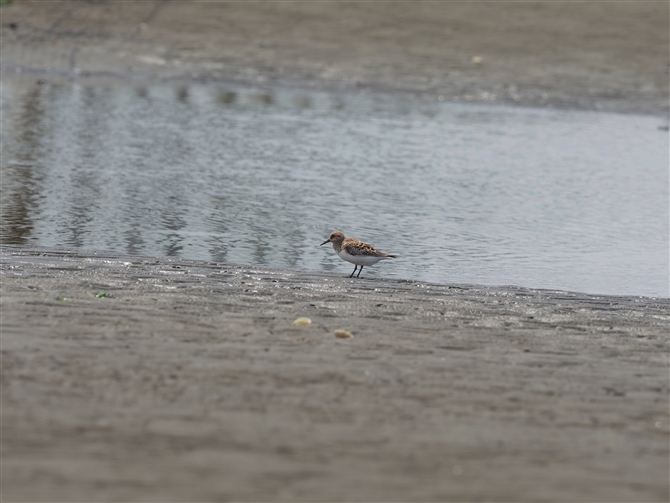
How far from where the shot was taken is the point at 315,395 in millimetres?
6223

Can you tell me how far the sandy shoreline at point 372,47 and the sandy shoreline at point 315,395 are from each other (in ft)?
58.7

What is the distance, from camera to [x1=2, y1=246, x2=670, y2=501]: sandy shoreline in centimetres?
514

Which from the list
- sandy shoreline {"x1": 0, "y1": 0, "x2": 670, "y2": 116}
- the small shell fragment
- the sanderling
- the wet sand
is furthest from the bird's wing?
sandy shoreline {"x1": 0, "y1": 0, "x2": 670, "y2": 116}

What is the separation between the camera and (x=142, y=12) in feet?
95.4

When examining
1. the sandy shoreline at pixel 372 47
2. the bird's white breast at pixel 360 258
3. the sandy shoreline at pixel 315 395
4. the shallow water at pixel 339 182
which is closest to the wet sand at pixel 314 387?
the sandy shoreline at pixel 315 395

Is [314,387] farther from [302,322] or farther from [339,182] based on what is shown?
[339,182]

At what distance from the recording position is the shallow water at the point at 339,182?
464 inches

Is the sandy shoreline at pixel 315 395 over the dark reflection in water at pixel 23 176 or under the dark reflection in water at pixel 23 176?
over

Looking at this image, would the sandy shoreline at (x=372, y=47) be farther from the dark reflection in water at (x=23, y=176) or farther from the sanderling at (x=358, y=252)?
the sanderling at (x=358, y=252)

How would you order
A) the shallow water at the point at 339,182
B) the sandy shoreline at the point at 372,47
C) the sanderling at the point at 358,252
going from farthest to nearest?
the sandy shoreline at the point at 372,47
the shallow water at the point at 339,182
the sanderling at the point at 358,252

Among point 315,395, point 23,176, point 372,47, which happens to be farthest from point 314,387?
point 372,47

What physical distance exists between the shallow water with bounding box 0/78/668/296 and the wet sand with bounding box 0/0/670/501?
6.25 ft

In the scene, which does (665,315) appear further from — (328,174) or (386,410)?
(328,174)

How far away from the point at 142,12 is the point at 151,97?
588cm
